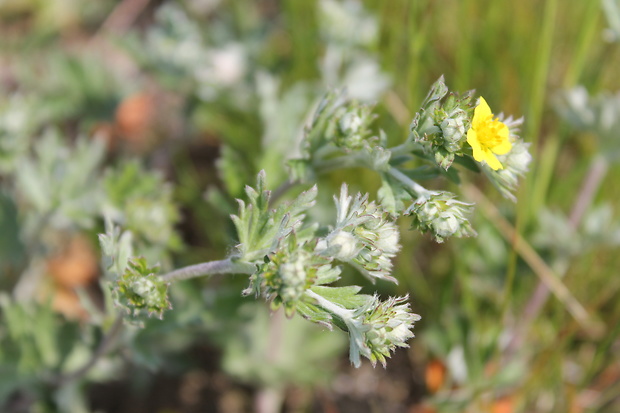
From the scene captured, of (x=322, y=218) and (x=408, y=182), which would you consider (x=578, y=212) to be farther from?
(x=408, y=182)


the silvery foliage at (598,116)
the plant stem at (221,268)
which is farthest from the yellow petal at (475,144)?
the silvery foliage at (598,116)

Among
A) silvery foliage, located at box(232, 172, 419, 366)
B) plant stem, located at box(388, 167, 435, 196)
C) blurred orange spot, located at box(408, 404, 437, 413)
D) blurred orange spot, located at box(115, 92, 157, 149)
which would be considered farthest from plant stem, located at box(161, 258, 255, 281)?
blurred orange spot, located at box(115, 92, 157, 149)

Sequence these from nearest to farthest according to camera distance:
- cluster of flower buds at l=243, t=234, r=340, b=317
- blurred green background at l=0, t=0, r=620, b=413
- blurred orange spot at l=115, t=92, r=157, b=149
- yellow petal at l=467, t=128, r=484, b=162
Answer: cluster of flower buds at l=243, t=234, r=340, b=317 < yellow petal at l=467, t=128, r=484, b=162 < blurred green background at l=0, t=0, r=620, b=413 < blurred orange spot at l=115, t=92, r=157, b=149

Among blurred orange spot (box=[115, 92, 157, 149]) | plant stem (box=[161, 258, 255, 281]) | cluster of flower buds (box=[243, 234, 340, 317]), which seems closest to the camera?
cluster of flower buds (box=[243, 234, 340, 317])

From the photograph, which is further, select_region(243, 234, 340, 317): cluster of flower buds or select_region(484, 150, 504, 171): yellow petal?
select_region(484, 150, 504, 171): yellow petal

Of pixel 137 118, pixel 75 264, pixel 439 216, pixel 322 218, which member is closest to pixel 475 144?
pixel 439 216

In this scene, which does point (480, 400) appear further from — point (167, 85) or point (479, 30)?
point (167, 85)

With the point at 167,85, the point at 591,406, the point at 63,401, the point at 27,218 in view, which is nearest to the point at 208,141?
the point at 167,85

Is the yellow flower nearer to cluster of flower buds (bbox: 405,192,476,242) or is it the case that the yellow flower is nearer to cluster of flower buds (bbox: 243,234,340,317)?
cluster of flower buds (bbox: 405,192,476,242)
